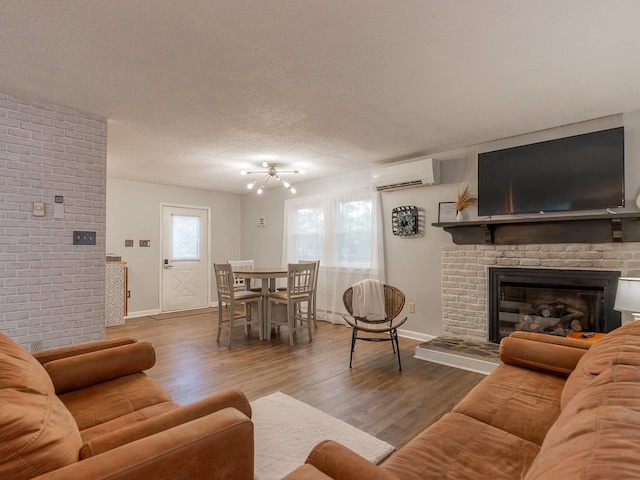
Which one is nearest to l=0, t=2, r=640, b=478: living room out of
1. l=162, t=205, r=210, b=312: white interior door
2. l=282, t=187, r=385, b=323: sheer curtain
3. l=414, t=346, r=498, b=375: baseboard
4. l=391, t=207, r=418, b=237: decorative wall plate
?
l=391, t=207, r=418, b=237: decorative wall plate

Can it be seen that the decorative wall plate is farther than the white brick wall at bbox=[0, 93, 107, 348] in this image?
Yes

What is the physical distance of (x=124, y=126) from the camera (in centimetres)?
339

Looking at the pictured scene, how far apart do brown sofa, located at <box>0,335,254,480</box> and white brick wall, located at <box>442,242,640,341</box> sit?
3.32m

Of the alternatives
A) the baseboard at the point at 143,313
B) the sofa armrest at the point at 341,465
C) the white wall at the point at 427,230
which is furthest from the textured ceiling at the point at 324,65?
the baseboard at the point at 143,313

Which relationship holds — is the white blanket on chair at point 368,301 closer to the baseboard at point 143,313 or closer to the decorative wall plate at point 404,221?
the decorative wall plate at point 404,221

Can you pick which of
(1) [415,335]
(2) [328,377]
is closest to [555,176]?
(1) [415,335]

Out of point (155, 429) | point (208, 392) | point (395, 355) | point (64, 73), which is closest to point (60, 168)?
point (64, 73)

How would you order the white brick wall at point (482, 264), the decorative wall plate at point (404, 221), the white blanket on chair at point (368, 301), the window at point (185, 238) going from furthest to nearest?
1. the window at point (185, 238)
2. the decorative wall plate at point (404, 221)
3. the white blanket on chair at point (368, 301)
4. the white brick wall at point (482, 264)

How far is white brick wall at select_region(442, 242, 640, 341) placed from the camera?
3166mm

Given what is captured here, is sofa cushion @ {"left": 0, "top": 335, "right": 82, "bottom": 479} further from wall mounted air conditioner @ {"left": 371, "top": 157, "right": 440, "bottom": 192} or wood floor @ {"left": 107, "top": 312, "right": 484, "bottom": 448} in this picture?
wall mounted air conditioner @ {"left": 371, "top": 157, "right": 440, "bottom": 192}

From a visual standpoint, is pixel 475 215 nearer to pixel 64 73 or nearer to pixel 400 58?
pixel 400 58

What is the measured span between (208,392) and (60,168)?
229 centimetres

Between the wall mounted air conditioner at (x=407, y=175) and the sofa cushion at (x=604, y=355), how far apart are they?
9.62ft

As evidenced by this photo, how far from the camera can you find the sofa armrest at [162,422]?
107cm
